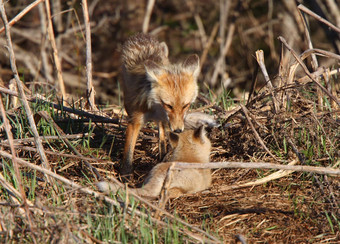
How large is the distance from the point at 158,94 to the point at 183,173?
1354 millimetres

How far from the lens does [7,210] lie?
4.39 metres

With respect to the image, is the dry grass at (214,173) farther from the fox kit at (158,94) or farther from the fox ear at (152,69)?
the fox ear at (152,69)

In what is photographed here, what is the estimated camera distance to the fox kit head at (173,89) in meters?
5.81

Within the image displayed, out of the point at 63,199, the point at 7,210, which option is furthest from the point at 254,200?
the point at 7,210

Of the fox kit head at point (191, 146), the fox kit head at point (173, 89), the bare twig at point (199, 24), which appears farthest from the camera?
the bare twig at point (199, 24)

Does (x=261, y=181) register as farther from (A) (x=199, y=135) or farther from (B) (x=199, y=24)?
(B) (x=199, y=24)

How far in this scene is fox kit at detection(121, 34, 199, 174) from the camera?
5863mm

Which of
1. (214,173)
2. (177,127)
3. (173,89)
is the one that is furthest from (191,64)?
(214,173)

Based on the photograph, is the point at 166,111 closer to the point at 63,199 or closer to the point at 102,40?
the point at 63,199

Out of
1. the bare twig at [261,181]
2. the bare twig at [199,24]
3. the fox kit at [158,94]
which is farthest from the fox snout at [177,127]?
the bare twig at [199,24]

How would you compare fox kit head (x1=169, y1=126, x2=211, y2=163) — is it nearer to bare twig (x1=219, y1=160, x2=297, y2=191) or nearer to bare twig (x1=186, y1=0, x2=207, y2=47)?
bare twig (x1=219, y1=160, x2=297, y2=191)

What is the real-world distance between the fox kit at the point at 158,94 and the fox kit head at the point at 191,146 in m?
0.11

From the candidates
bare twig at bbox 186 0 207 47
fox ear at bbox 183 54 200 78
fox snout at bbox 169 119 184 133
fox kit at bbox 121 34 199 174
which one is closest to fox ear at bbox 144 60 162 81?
fox kit at bbox 121 34 199 174

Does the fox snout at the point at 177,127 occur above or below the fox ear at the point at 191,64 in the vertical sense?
below
